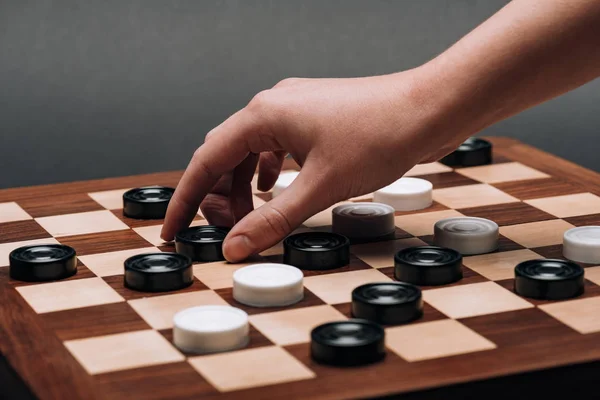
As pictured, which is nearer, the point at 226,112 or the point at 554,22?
the point at 554,22

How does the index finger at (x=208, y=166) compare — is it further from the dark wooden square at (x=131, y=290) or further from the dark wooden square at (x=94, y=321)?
the dark wooden square at (x=94, y=321)

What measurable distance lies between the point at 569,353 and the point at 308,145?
22.2 inches

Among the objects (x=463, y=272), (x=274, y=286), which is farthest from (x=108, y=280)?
(x=463, y=272)

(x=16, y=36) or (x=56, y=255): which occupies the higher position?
(x=16, y=36)

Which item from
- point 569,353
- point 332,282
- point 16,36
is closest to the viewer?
point 569,353

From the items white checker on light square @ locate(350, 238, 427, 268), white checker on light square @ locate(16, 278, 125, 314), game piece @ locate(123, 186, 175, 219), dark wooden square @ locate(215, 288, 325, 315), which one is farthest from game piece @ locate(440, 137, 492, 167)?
white checker on light square @ locate(16, 278, 125, 314)

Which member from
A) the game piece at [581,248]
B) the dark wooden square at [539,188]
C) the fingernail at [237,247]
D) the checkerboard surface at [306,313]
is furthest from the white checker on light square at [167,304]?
the dark wooden square at [539,188]

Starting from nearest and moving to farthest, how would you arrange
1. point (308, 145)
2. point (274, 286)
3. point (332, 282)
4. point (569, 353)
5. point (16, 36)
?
point (569, 353) < point (274, 286) < point (332, 282) < point (308, 145) < point (16, 36)

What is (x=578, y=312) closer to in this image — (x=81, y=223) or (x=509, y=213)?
(x=509, y=213)

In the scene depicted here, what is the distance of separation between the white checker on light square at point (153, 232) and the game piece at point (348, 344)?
56 cm

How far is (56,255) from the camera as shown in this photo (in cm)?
175

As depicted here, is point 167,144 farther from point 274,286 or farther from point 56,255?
point 274,286

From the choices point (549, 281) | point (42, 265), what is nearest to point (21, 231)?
point (42, 265)

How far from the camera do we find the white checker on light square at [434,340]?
1409 mm
